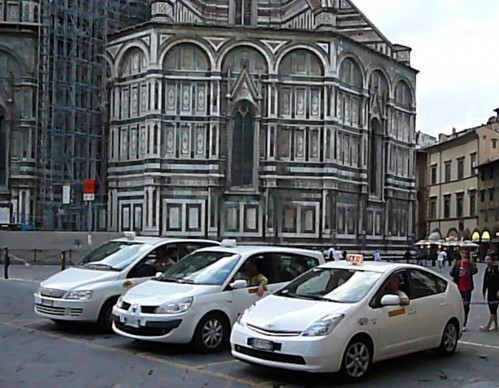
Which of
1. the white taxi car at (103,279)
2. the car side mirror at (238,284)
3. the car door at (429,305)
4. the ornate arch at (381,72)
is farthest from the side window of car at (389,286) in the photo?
the ornate arch at (381,72)

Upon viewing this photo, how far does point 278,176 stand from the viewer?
Result: 137 feet

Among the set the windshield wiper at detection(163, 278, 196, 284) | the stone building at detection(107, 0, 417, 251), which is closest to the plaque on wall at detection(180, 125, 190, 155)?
the stone building at detection(107, 0, 417, 251)

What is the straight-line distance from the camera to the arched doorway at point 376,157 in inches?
1843

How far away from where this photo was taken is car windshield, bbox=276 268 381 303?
10492 mm

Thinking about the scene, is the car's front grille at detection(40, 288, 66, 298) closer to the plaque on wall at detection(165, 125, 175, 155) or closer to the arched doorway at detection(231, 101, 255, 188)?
the plaque on wall at detection(165, 125, 175, 155)

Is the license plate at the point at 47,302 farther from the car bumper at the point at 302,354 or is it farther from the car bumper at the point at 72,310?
the car bumper at the point at 302,354

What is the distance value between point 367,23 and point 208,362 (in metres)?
41.8

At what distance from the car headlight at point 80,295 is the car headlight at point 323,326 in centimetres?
515

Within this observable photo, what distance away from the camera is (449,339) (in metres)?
11.9

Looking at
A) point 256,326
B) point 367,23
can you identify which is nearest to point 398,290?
point 256,326

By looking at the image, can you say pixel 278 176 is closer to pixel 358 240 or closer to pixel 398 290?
pixel 358 240

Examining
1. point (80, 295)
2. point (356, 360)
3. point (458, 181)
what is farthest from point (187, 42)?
point (458, 181)

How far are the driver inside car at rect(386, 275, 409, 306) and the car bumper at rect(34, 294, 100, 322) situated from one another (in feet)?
17.2

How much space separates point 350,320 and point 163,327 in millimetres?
2950
